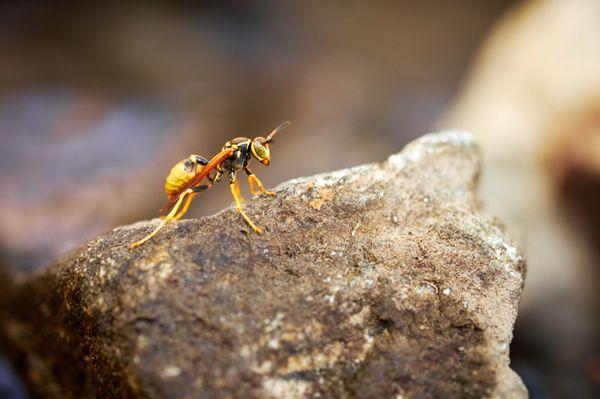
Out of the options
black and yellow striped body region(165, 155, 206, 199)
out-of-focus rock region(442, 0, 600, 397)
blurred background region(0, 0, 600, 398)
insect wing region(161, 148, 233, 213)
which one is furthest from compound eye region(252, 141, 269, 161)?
out-of-focus rock region(442, 0, 600, 397)

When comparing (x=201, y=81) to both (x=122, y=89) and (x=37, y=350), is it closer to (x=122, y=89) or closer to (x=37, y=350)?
(x=122, y=89)

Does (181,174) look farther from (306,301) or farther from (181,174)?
(306,301)

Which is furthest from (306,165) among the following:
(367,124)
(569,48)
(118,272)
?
(118,272)

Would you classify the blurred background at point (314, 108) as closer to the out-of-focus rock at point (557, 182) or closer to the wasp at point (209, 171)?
the out-of-focus rock at point (557, 182)

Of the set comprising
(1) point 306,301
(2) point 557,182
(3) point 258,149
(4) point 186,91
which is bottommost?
(1) point 306,301

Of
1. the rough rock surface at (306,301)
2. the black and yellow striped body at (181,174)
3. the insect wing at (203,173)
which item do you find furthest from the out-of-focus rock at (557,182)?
the black and yellow striped body at (181,174)

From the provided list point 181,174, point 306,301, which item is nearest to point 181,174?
point 181,174
